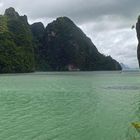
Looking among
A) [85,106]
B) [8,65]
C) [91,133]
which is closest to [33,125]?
[91,133]

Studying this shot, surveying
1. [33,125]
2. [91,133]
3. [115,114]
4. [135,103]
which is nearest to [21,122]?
[33,125]

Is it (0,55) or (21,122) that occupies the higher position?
(0,55)

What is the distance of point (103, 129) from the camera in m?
27.2

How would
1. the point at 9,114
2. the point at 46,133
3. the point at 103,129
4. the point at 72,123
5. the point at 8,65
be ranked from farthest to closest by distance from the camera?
the point at 8,65 < the point at 9,114 < the point at 72,123 < the point at 103,129 < the point at 46,133

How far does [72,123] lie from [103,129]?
3.40 m

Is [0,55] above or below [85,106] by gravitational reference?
above

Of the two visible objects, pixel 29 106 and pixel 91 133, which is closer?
pixel 91 133

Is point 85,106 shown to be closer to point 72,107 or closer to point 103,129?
point 72,107

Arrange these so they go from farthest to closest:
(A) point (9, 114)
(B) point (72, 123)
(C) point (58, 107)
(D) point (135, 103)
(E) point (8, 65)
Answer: (E) point (8, 65)
(D) point (135, 103)
(C) point (58, 107)
(A) point (9, 114)
(B) point (72, 123)

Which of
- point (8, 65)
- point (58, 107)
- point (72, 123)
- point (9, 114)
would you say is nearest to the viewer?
point (72, 123)

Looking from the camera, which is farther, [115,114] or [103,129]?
[115,114]

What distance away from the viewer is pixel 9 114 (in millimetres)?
34656

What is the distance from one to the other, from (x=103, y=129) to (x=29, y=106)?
1544cm

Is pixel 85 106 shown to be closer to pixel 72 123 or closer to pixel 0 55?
pixel 72 123
